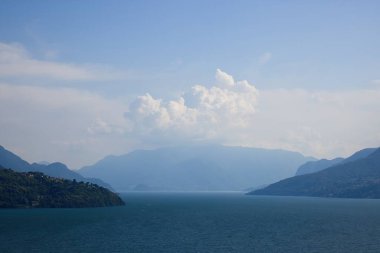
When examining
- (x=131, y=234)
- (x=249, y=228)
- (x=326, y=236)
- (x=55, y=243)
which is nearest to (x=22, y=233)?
(x=55, y=243)

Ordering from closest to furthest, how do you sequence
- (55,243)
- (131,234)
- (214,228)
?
(55,243)
(131,234)
(214,228)

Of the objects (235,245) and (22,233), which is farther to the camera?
(22,233)

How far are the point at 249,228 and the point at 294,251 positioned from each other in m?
58.3

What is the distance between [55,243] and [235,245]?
189 ft

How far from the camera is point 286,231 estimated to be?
554ft

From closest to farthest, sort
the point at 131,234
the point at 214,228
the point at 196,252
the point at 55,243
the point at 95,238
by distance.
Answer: the point at 196,252 → the point at 55,243 → the point at 95,238 → the point at 131,234 → the point at 214,228

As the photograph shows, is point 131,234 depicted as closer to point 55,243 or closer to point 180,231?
point 180,231

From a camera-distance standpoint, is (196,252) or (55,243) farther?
(55,243)

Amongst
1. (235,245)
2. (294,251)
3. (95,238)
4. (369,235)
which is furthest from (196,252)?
(369,235)

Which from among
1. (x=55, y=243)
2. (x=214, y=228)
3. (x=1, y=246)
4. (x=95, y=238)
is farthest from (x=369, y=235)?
(x=1, y=246)

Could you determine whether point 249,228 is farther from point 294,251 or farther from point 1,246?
point 1,246

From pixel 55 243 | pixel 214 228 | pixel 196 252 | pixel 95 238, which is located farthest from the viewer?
pixel 214 228

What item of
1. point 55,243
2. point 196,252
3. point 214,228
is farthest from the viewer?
point 214,228

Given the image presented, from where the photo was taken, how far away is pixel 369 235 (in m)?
Answer: 154
